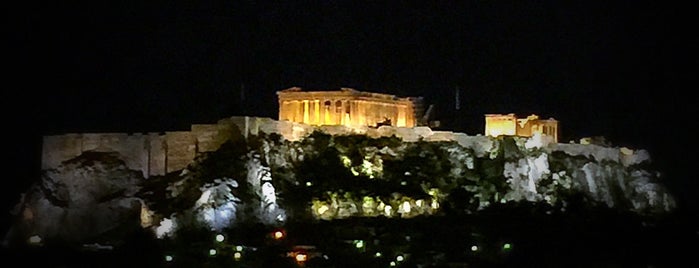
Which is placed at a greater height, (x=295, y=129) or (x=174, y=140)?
(x=295, y=129)

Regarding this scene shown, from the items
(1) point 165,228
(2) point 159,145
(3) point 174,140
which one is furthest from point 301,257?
(2) point 159,145

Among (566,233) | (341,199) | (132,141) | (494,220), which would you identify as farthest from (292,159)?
(566,233)

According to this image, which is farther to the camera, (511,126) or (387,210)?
(511,126)

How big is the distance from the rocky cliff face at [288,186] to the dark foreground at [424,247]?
270 cm

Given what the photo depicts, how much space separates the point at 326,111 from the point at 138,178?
9.83m

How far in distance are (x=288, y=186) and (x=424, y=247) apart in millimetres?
10732

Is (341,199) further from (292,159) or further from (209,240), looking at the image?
(209,240)

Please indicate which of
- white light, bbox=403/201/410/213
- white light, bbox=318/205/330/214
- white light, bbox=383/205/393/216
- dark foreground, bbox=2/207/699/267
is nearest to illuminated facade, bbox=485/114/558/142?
white light, bbox=403/201/410/213

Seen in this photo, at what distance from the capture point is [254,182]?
147 feet

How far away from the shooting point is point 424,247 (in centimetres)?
3584

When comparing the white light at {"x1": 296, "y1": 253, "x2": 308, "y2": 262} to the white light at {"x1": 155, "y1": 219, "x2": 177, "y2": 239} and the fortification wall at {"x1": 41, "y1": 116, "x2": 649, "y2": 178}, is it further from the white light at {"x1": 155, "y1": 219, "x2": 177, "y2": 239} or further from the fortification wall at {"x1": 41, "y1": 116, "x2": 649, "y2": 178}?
the fortification wall at {"x1": 41, "y1": 116, "x2": 649, "y2": 178}

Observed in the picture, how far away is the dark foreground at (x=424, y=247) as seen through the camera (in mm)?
31125

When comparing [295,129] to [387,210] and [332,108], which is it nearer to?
[387,210]

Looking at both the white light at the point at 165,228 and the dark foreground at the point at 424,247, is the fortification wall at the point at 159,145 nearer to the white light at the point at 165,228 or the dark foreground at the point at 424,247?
the white light at the point at 165,228
